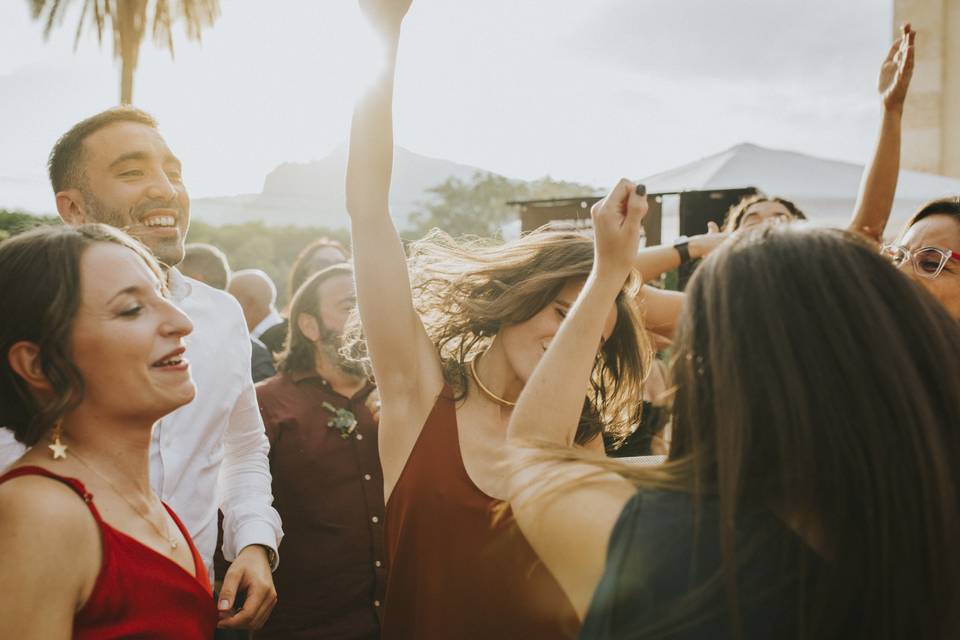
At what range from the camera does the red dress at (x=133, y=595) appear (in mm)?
1338

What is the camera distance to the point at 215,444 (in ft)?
7.54

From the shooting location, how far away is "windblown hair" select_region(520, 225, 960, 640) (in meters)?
1.01

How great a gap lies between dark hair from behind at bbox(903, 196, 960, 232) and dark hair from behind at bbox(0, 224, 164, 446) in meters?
2.43

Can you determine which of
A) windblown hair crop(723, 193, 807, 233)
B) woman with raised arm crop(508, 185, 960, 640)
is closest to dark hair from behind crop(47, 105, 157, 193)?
woman with raised arm crop(508, 185, 960, 640)

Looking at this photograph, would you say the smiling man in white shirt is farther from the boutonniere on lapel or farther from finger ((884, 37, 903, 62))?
finger ((884, 37, 903, 62))

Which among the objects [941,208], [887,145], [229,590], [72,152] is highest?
[887,145]

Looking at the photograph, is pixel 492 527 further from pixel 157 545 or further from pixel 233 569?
pixel 233 569

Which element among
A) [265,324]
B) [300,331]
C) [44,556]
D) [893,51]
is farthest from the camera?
[265,324]

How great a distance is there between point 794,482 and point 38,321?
137 centimetres

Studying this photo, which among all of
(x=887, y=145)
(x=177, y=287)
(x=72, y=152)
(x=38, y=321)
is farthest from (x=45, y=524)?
(x=887, y=145)

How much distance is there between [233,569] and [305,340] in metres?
1.60

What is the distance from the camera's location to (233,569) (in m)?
2.01

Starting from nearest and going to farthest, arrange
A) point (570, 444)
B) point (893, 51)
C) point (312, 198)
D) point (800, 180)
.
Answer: point (570, 444) → point (893, 51) → point (800, 180) → point (312, 198)

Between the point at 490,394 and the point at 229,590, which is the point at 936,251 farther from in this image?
the point at 229,590
